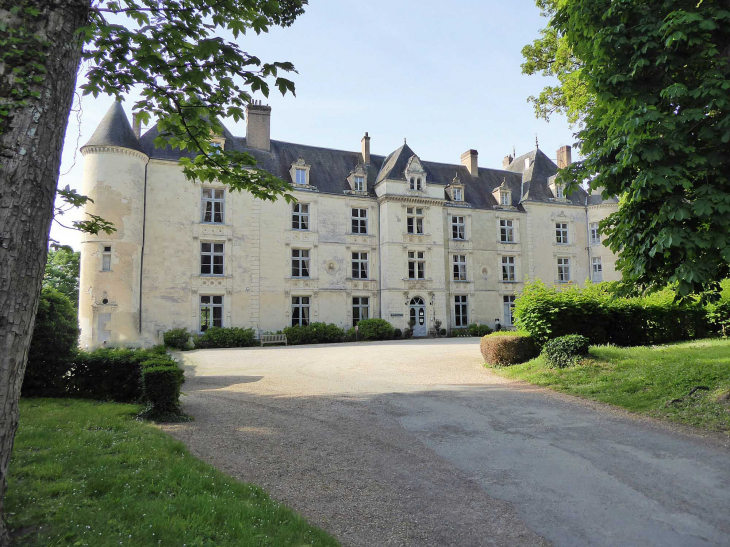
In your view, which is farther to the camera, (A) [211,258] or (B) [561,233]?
(B) [561,233]

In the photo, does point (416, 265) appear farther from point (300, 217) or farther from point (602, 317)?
point (602, 317)

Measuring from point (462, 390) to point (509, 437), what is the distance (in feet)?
10.4

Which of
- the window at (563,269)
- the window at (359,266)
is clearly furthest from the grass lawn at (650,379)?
the window at (563,269)

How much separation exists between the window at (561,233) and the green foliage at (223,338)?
2075 cm

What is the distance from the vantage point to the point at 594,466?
4820 millimetres

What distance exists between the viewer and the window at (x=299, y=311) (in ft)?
79.0

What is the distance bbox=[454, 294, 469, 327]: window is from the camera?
91.0 feet

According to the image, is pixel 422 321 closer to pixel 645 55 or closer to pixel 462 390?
pixel 462 390

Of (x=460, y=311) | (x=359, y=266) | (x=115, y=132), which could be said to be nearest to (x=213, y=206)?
(x=115, y=132)

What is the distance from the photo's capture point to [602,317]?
12.8m

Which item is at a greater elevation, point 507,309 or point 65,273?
point 65,273

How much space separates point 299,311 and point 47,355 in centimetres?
1640

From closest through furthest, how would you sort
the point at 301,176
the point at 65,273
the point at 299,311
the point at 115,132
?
the point at 115,132 < the point at 299,311 < the point at 301,176 < the point at 65,273

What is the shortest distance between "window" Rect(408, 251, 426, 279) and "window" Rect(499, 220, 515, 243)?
6.18m
